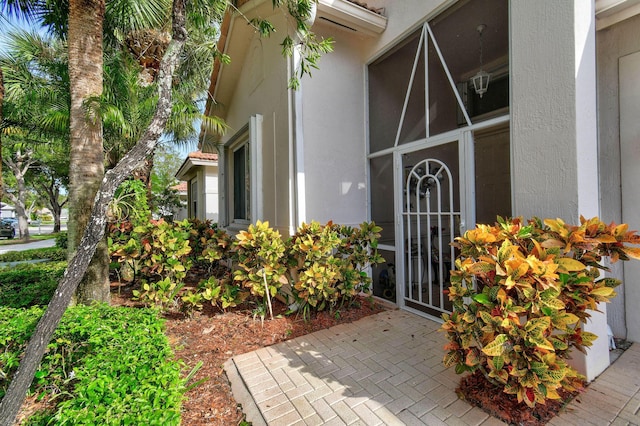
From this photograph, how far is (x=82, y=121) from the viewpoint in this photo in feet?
13.2

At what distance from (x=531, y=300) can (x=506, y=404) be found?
1006mm

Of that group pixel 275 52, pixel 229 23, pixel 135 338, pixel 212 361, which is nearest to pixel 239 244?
pixel 212 361

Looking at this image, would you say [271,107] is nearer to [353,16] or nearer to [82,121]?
[353,16]

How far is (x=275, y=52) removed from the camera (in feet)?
19.2

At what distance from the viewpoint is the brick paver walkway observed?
2.46 metres

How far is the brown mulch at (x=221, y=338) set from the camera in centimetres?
271

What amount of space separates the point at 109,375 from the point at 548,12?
5083mm

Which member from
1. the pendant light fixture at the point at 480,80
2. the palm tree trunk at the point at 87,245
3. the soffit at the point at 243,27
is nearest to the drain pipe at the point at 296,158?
the soffit at the point at 243,27

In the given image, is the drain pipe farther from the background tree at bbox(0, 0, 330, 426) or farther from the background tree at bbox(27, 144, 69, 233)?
the background tree at bbox(27, 144, 69, 233)

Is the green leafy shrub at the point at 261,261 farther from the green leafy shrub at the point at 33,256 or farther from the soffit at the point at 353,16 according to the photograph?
the green leafy shrub at the point at 33,256

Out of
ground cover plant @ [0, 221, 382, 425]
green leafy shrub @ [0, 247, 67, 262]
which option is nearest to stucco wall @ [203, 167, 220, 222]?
green leafy shrub @ [0, 247, 67, 262]

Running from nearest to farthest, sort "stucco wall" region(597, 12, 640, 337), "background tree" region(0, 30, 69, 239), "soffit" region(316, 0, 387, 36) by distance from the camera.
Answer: "stucco wall" region(597, 12, 640, 337), "soffit" region(316, 0, 387, 36), "background tree" region(0, 30, 69, 239)

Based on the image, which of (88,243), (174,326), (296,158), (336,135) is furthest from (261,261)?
(336,135)

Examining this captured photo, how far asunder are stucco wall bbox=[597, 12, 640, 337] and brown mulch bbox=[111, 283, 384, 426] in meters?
3.03
